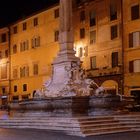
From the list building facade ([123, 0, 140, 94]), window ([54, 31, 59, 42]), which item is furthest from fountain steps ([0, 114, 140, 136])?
window ([54, 31, 59, 42])

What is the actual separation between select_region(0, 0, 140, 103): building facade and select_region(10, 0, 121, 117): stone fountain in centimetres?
1715

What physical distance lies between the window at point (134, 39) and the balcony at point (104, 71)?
8.05ft

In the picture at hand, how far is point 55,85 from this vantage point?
2327 cm

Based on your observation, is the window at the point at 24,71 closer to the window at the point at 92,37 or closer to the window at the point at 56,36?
the window at the point at 56,36

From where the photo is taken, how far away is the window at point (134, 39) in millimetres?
39906

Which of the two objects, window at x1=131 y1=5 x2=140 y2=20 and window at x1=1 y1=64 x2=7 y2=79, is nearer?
window at x1=131 y1=5 x2=140 y2=20

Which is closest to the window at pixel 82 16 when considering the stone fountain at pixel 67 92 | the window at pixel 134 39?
the window at pixel 134 39

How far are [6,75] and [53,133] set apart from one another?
43801 mm

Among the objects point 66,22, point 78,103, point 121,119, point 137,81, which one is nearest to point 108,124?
point 121,119

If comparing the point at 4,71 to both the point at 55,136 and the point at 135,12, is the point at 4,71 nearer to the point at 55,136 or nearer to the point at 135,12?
the point at 135,12

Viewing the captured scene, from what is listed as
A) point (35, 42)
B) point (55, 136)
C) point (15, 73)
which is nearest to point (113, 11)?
point (35, 42)

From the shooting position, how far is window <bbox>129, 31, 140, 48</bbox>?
131 feet

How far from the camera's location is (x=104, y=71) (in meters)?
42.5

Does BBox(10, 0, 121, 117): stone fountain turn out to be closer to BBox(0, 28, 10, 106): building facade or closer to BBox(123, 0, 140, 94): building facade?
BBox(123, 0, 140, 94): building facade
